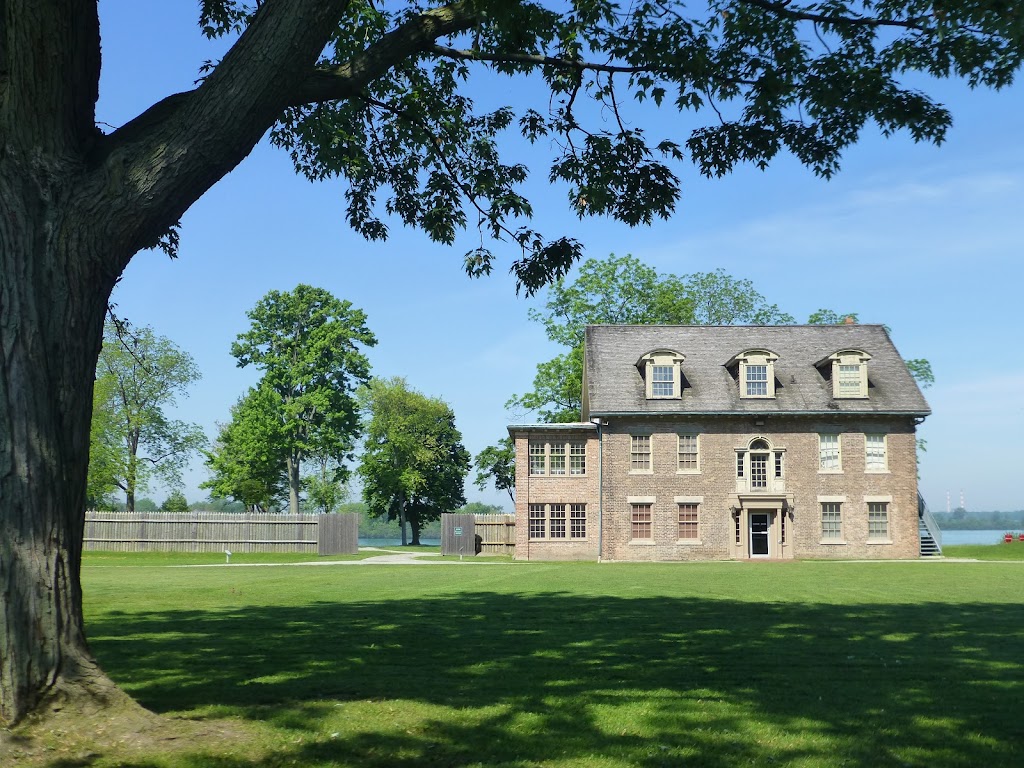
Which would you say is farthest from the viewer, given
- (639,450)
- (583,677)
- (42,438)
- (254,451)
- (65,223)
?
(254,451)

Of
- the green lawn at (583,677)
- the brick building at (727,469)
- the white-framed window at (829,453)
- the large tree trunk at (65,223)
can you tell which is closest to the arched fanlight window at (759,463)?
the brick building at (727,469)

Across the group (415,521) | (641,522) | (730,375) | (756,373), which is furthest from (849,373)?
(415,521)

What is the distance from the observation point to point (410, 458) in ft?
258

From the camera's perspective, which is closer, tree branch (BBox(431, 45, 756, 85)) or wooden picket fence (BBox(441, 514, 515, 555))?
tree branch (BBox(431, 45, 756, 85))

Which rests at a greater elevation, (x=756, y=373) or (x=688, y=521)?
(x=756, y=373)

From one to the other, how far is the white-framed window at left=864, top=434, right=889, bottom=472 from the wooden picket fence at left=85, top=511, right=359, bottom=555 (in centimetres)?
2340

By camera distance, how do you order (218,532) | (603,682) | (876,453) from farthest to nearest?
(218,532) → (876,453) → (603,682)

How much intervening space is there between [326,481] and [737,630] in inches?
2498

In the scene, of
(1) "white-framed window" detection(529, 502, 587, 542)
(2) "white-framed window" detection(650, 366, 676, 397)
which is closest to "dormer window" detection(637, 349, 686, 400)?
(2) "white-framed window" detection(650, 366, 676, 397)

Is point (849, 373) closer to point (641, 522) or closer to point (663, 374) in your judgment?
point (663, 374)

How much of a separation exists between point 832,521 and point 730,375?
790 cm

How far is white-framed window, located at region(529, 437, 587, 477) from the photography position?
43969 mm

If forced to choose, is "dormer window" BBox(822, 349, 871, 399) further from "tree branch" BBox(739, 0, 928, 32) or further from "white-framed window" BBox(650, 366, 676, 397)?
"tree branch" BBox(739, 0, 928, 32)

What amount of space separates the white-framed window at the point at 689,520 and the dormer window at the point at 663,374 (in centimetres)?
485
